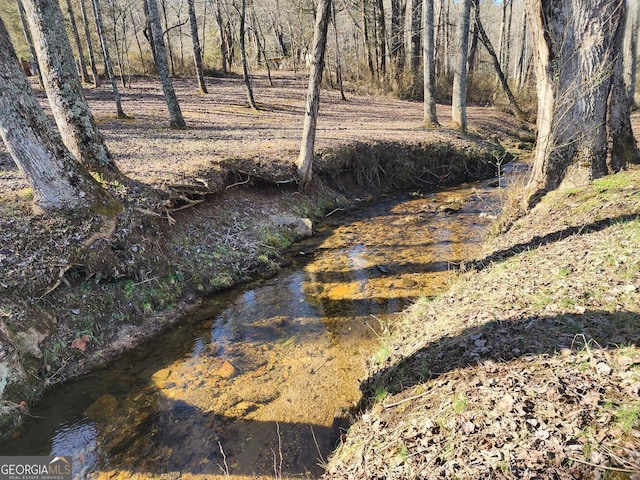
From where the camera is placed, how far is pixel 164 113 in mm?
17000

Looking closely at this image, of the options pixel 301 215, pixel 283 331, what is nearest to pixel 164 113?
pixel 301 215

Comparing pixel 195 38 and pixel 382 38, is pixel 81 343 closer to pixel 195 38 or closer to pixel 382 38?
pixel 195 38

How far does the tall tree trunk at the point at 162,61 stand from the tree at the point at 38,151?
312 inches

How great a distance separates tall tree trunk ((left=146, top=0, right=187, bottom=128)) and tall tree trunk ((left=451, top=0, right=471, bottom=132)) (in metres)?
10.7

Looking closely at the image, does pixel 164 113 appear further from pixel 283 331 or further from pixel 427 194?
pixel 283 331

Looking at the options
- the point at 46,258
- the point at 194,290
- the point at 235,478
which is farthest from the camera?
the point at 194,290

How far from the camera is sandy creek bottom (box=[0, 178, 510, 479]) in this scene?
3846 mm

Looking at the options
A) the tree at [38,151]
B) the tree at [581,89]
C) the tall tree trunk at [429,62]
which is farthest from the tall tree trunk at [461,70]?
the tree at [38,151]

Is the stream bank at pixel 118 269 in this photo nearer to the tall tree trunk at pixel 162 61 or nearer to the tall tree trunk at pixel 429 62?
the tall tree trunk at pixel 162 61

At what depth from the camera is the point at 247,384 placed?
4.77 metres

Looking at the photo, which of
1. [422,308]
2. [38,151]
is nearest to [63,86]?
[38,151]

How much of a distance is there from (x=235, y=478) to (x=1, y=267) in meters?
4.44

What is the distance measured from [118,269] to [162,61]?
9.62 metres

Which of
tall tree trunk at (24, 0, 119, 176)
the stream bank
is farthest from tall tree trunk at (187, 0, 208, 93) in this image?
tall tree trunk at (24, 0, 119, 176)
